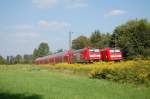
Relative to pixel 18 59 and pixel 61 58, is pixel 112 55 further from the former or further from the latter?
pixel 18 59

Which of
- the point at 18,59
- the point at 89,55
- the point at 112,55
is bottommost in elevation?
Result: the point at 112,55

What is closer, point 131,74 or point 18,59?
point 131,74

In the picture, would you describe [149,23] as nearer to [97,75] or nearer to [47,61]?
[47,61]

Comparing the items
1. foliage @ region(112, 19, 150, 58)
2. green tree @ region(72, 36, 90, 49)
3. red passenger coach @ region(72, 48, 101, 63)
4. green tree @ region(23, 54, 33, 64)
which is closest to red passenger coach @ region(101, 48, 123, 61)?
red passenger coach @ region(72, 48, 101, 63)

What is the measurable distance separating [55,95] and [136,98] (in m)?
3.78

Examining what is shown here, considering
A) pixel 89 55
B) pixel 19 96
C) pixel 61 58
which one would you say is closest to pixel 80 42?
pixel 61 58

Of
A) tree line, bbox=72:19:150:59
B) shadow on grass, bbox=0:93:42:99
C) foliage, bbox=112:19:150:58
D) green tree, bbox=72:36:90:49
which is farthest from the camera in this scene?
green tree, bbox=72:36:90:49

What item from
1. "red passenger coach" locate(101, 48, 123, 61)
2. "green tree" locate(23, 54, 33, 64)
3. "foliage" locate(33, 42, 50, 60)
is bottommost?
"red passenger coach" locate(101, 48, 123, 61)

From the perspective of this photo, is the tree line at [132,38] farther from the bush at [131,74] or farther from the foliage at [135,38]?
the bush at [131,74]

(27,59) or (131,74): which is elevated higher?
(27,59)

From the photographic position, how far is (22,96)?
14.6m

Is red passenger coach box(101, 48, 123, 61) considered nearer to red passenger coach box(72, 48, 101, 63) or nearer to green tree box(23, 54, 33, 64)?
red passenger coach box(72, 48, 101, 63)

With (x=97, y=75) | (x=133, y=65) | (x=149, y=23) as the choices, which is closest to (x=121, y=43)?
(x=149, y=23)

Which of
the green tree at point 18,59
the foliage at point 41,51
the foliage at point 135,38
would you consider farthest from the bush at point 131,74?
the foliage at point 41,51
